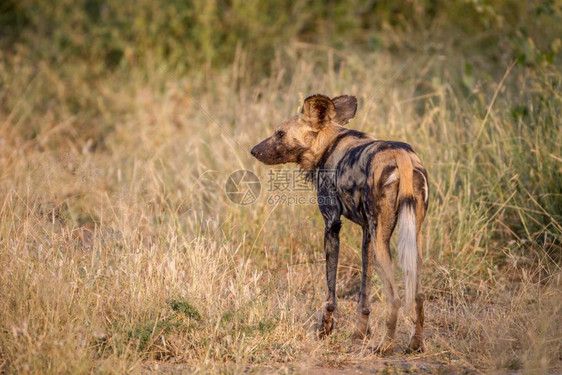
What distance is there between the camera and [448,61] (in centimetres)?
940

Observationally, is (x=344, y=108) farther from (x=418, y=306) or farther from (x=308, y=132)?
(x=418, y=306)

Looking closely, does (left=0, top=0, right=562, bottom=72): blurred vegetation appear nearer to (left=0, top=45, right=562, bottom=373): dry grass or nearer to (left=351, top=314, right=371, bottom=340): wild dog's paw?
(left=0, top=45, right=562, bottom=373): dry grass

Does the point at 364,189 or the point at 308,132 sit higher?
the point at 308,132

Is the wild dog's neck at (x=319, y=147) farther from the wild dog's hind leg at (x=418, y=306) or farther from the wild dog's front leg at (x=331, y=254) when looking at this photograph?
the wild dog's hind leg at (x=418, y=306)

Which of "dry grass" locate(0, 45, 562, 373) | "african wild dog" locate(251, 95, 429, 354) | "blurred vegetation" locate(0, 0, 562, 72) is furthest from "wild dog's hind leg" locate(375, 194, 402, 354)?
"blurred vegetation" locate(0, 0, 562, 72)

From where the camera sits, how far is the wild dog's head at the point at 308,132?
496 centimetres

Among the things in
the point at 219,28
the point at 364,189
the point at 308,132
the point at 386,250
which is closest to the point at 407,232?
the point at 386,250

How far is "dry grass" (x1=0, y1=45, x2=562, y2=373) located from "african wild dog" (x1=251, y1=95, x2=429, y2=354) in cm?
35

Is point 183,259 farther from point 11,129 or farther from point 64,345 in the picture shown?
point 11,129

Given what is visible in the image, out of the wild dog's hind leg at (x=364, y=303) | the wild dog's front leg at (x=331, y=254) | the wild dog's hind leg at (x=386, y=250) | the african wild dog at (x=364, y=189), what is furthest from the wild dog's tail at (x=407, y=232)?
the wild dog's front leg at (x=331, y=254)

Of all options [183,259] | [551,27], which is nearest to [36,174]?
[183,259]

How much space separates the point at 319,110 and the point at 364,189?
998 millimetres

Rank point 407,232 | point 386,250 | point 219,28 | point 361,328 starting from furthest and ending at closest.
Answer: point 219,28, point 361,328, point 386,250, point 407,232

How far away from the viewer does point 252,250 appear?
5598 millimetres
